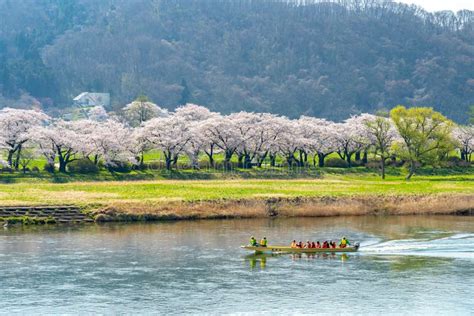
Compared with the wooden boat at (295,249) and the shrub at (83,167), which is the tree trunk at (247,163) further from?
the wooden boat at (295,249)

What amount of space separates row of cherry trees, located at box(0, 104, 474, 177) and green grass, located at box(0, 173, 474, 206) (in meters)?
11.9

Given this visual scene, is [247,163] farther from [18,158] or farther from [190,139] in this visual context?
[18,158]

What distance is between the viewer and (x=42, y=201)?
8162cm

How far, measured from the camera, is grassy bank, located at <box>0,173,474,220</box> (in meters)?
81.0

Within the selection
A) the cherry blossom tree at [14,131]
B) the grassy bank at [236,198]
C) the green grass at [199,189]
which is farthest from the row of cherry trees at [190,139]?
the grassy bank at [236,198]

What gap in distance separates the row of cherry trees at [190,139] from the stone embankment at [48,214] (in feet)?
99.2

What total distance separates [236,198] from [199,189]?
30.0 feet

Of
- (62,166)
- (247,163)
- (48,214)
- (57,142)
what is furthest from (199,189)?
(247,163)

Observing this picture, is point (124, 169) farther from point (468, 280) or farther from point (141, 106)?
point (468, 280)

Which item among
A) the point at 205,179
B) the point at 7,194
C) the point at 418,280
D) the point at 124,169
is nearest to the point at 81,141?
the point at 124,169

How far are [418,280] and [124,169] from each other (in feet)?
222

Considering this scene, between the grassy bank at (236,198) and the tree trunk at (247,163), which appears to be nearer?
the grassy bank at (236,198)

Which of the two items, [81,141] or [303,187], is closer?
[303,187]

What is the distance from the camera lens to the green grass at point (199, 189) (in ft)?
275
